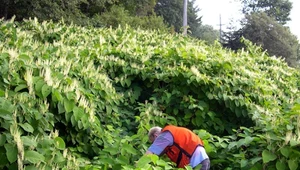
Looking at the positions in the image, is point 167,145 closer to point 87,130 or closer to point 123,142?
point 123,142

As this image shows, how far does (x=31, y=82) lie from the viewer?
9.36 feet

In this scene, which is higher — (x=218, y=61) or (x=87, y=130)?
(x=218, y=61)

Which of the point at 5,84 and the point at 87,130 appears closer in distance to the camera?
the point at 5,84

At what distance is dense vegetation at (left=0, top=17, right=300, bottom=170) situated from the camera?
265cm

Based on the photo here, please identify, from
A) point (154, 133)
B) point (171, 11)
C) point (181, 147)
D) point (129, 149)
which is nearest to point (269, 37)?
point (171, 11)

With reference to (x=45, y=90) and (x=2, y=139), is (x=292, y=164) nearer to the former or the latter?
(x=45, y=90)

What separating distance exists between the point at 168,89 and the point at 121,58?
90 cm

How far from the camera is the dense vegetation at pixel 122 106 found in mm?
2652

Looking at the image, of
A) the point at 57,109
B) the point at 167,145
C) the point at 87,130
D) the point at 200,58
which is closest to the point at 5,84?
the point at 57,109

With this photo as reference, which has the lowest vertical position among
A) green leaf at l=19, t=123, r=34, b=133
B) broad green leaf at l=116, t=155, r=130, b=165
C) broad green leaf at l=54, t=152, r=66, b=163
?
broad green leaf at l=116, t=155, r=130, b=165

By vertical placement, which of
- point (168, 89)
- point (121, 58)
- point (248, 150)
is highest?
point (121, 58)

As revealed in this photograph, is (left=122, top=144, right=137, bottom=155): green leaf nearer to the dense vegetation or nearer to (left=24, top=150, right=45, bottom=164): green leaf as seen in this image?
the dense vegetation

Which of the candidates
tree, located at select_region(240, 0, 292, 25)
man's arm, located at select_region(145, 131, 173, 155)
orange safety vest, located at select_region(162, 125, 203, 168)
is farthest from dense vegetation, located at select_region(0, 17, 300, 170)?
tree, located at select_region(240, 0, 292, 25)

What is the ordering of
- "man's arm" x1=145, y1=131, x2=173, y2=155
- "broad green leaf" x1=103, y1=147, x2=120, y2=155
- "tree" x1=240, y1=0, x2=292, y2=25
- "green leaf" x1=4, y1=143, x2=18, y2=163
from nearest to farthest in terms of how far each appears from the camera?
"green leaf" x1=4, y1=143, x2=18, y2=163 → "broad green leaf" x1=103, y1=147, x2=120, y2=155 → "man's arm" x1=145, y1=131, x2=173, y2=155 → "tree" x1=240, y1=0, x2=292, y2=25
